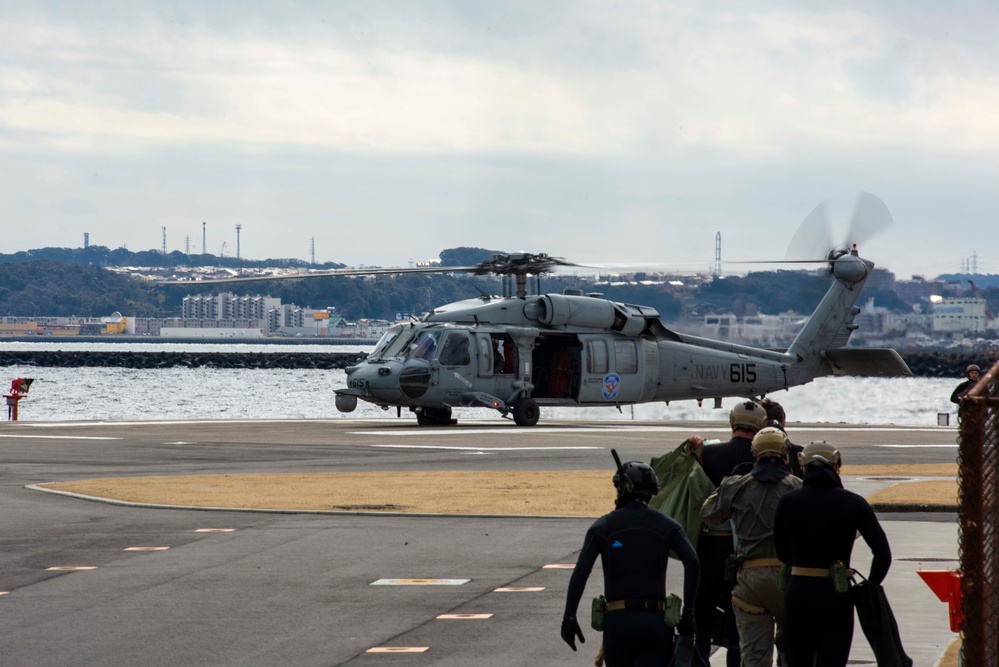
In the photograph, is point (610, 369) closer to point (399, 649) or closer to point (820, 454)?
point (399, 649)

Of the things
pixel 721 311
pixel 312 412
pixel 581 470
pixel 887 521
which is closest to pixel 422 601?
pixel 887 521

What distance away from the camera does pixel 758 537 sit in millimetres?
8586

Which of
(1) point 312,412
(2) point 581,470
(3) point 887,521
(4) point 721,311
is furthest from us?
(1) point 312,412

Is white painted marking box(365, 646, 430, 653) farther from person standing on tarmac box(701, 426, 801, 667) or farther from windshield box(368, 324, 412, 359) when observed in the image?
windshield box(368, 324, 412, 359)

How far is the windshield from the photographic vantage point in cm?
3512

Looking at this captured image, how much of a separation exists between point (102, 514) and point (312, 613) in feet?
24.4

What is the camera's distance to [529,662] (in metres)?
9.29

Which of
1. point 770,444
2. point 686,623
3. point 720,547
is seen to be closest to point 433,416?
point 720,547

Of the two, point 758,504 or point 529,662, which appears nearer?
point 758,504

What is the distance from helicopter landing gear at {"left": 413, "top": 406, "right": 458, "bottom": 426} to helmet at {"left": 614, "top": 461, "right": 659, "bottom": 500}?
29.8 metres

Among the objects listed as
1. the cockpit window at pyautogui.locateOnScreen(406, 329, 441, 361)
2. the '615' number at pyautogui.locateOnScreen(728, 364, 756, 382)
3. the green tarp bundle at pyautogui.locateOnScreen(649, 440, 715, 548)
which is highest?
the cockpit window at pyautogui.locateOnScreen(406, 329, 441, 361)

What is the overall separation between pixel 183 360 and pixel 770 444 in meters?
144

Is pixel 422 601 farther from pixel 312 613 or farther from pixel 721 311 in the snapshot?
pixel 721 311

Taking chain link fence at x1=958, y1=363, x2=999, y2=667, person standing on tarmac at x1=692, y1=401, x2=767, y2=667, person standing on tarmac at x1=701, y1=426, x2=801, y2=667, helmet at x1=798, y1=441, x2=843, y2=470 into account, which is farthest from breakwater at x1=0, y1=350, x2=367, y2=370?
chain link fence at x1=958, y1=363, x2=999, y2=667
